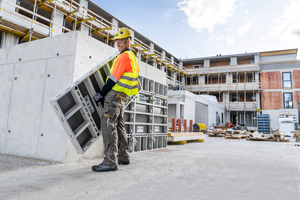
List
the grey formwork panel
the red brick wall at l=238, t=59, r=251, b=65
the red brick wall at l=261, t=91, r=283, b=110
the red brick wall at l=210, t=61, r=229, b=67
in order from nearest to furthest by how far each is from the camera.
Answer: the grey formwork panel → the red brick wall at l=261, t=91, r=283, b=110 → the red brick wall at l=238, t=59, r=251, b=65 → the red brick wall at l=210, t=61, r=229, b=67

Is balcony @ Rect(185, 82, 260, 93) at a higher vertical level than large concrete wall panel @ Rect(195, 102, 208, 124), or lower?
higher

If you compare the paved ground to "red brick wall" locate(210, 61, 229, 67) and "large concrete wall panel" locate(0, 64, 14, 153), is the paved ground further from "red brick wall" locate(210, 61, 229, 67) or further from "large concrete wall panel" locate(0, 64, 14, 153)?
"red brick wall" locate(210, 61, 229, 67)

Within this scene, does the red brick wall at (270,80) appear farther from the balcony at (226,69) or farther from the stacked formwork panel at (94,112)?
the stacked formwork panel at (94,112)

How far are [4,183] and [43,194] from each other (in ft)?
2.35

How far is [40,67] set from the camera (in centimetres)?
431

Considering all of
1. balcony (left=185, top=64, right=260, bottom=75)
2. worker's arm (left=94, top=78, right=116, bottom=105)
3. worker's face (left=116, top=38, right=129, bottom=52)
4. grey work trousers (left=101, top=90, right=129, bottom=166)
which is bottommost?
grey work trousers (left=101, top=90, right=129, bottom=166)

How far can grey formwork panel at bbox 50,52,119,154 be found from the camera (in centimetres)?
311

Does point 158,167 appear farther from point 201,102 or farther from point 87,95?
point 201,102

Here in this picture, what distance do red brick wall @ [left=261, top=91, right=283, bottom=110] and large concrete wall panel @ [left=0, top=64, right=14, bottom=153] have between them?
111 ft

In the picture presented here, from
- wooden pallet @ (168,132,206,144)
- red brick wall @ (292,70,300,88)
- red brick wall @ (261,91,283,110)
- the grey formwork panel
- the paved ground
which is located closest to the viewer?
the paved ground

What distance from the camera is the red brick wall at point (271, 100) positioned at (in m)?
30.7

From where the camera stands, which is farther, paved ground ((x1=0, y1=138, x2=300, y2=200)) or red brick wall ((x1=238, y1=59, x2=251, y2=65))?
red brick wall ((x1=238, y1=59, x2=251, y2=65))

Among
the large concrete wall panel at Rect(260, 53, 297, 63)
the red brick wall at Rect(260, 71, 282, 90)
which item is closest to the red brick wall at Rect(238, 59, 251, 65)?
the large concrete wall panel at Rect(260, 53, 297, 63)

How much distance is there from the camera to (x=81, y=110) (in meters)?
3.40
